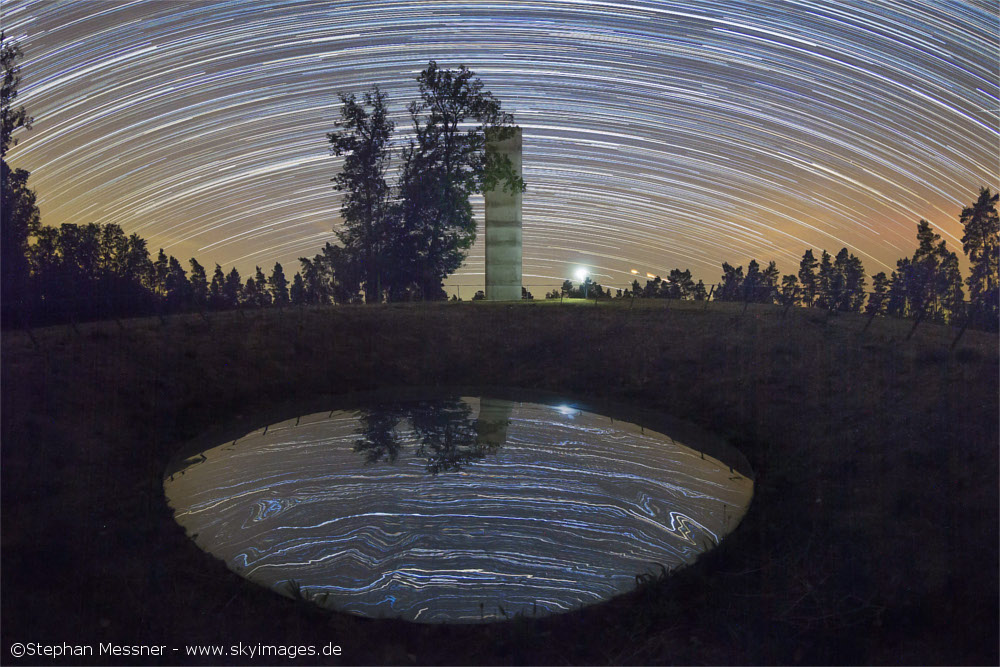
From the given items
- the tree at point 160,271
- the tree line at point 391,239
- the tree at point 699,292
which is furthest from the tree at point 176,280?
the tree at point 699,292

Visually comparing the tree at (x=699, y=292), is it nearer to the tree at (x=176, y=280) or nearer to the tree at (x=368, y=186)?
the tree at (x=368, y=186)

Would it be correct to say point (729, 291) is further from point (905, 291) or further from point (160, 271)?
point (160, 271)

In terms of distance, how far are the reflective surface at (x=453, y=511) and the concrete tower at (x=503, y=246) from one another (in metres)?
18.1

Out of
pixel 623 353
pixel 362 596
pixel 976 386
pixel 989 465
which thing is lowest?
pixel 362 596

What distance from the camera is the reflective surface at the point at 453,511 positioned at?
779cm

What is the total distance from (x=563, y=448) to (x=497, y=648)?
6799mm

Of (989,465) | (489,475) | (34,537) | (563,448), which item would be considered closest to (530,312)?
(563,448)

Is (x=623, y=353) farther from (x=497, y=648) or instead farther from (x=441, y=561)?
(x=497, y=648)

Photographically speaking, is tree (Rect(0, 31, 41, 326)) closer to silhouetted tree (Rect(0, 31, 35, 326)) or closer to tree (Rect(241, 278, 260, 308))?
silhouetted tree (Rect(0, 31, 35, 326))

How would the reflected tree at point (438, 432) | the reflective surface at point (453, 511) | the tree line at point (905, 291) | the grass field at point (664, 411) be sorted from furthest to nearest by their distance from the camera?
the tree line at point (905, 291) < the reflected tree at point (438, 432) < the reflective surface at point (453, 511) < the grass field at point (664, 411)

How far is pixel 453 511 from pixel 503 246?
24.1 meters

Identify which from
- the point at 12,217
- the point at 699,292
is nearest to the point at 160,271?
the point at 12,217

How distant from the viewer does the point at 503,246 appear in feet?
107

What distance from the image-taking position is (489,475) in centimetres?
1155
